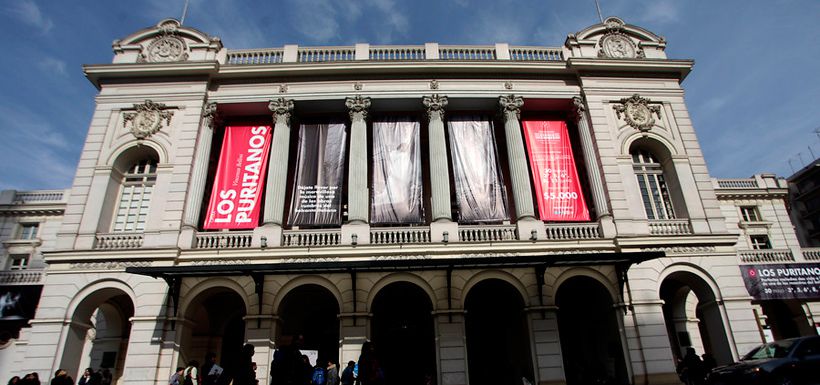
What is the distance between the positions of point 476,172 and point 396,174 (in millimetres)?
3519

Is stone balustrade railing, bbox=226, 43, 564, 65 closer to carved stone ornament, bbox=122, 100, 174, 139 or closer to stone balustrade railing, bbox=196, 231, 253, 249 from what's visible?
carved stone ornament, bbox=122, 100, 174, 139

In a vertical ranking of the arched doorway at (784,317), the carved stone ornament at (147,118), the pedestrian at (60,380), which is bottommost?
the pedestrian at (60,380)

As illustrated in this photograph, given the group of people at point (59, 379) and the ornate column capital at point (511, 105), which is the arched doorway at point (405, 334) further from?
the group of people at point (59, 379)

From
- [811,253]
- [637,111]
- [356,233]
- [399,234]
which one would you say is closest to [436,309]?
[399,234]

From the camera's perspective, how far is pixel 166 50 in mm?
21297

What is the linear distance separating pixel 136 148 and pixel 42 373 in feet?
30.5

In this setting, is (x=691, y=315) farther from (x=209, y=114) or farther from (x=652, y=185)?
(x=209, y=114)

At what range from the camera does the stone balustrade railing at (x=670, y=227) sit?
1869 cm

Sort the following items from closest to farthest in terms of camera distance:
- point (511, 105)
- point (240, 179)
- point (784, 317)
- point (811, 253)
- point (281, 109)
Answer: point (240, 179) → point (281, 109) → point (511, 105) → point (784, 317) → point (811, 253)

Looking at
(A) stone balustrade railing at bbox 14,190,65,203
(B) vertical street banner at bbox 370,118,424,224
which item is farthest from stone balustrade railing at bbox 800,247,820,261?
(A) stone balustrade railing at bbox 14,190,65,203

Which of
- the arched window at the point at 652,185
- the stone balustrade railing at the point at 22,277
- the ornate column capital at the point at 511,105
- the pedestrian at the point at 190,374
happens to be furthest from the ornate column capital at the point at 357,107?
the stone balustrade railing at the point at 22,277

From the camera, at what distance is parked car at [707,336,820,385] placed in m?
10.4

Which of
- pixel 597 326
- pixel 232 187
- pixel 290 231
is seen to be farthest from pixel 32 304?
pixel 597 326

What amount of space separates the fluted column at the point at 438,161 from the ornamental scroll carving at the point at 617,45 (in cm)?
859
